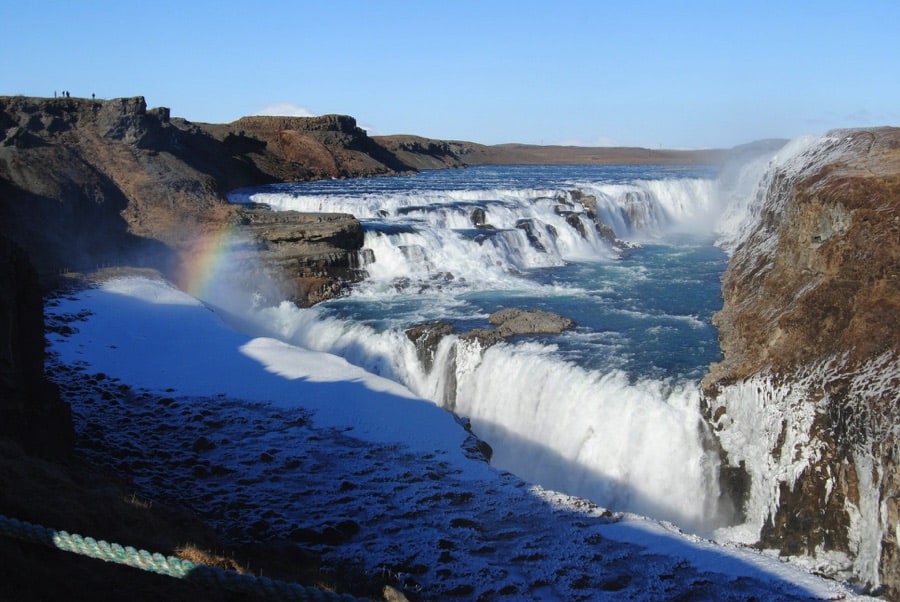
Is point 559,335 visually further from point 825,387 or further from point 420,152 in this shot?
point 420,152

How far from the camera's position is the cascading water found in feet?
36.2

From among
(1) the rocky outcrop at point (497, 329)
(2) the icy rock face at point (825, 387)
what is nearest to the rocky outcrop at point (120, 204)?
(1) the rocky outcrop at point (497, 329)

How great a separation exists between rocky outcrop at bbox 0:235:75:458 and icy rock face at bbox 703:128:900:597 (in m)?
8.14

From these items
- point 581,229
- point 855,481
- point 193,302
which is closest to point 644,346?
point 855,481

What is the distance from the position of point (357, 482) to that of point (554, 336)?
666cm

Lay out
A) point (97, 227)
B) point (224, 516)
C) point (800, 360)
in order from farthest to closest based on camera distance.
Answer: point (97, 227) → point (800, 360) → point (224, 516)

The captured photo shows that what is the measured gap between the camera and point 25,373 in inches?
312

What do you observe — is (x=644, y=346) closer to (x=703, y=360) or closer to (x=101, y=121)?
(x=703, y=360)

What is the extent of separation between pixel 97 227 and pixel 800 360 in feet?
64.5

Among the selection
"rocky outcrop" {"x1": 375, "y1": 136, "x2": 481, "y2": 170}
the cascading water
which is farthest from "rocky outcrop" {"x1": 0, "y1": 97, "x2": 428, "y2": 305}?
"rocky outcrop" {"x1": 375, "y1": 136, "x2": 481, "y2": 170}

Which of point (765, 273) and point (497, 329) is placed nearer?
point (765, 273)

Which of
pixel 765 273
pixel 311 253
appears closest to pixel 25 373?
pixel 765 273

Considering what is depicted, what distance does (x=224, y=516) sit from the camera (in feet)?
26.2

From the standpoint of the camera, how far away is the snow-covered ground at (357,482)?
7156 millimetres
